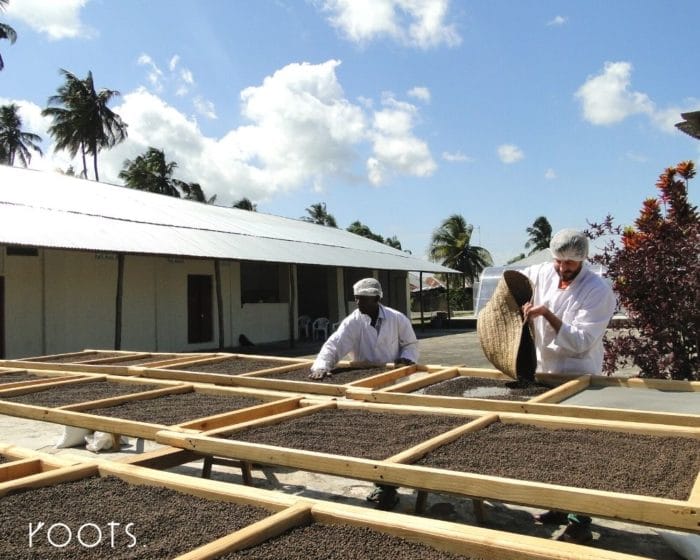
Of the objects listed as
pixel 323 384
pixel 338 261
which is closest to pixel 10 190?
pixel 338 261

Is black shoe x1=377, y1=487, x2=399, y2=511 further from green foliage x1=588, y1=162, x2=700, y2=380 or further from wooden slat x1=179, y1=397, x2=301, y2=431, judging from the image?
green foliage x1=588, y1=162, x2=700, y2=380

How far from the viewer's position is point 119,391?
12.4 ft

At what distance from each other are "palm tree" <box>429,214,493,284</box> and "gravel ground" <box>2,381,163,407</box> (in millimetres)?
34805

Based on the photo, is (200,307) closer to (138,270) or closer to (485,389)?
(138,270)

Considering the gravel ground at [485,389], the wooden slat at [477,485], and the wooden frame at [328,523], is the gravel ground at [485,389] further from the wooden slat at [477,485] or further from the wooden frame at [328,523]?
the wooden frame at [328,523]

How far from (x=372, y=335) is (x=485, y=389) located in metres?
1.09

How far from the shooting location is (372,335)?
4.26 m

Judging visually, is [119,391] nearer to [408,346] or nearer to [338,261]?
[408,346]

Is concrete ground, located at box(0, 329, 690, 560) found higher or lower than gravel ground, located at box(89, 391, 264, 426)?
lower

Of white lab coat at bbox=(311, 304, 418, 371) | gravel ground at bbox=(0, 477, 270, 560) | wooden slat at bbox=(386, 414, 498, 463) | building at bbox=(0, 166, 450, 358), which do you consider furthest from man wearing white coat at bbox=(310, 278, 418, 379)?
building at bbox=(0, 166, 450, 358)

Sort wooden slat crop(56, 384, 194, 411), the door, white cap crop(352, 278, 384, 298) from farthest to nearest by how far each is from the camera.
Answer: the door, white cap crop(352, 278, 384, 298), wooden slat crop(56, 384, 194, 411)

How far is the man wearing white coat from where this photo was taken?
4.16 meters

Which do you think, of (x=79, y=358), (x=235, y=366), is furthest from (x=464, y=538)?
(x=79, y=358)

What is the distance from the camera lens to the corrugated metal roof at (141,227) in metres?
11.4
